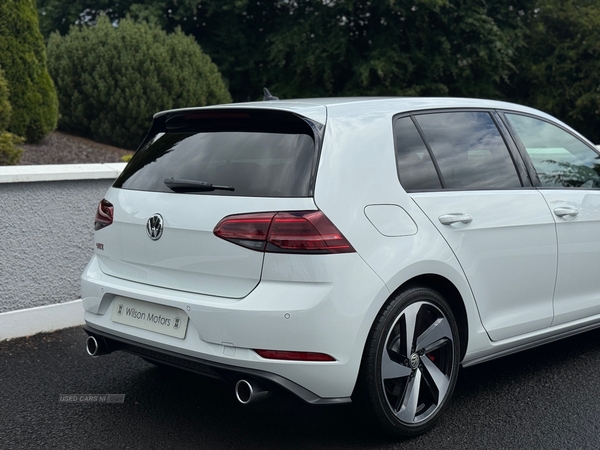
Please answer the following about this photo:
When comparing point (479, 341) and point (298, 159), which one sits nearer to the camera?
point (298, 159)

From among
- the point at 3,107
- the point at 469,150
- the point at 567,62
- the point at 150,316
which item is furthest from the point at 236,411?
the point at 567,62

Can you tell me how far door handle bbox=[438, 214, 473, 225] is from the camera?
3766 millimetres

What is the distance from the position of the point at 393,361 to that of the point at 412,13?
2426 cm

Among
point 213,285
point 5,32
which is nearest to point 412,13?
point 5,32

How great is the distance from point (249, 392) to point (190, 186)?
3.25 ft

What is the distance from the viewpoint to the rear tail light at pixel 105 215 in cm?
394

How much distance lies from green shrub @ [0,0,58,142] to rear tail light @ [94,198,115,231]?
23.8 feet

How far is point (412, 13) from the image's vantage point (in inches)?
1034

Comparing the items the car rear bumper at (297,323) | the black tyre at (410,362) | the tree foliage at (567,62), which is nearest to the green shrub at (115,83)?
the black tyre at (410,362)

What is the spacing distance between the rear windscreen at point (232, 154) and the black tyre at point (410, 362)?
741 mm

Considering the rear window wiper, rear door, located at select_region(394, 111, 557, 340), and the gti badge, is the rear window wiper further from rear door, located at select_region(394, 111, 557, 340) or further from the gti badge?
rear door, located at select_region(394, 111, 557, 340)

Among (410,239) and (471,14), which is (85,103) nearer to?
(410,239)

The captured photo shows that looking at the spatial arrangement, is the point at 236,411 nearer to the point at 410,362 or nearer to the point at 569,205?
→ the point at 410,362

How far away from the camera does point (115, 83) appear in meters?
14.4
